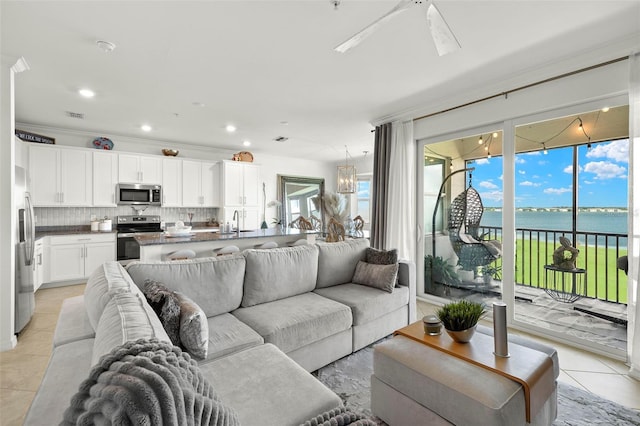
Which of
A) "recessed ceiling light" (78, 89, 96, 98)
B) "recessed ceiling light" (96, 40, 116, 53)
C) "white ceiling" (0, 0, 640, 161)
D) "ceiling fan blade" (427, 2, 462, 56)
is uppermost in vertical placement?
"white ceiling" (0, 0, 640, 161)

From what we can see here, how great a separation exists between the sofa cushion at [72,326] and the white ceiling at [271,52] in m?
2.05

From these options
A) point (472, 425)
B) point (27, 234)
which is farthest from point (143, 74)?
point (472, 425)

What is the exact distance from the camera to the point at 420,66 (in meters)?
2.82

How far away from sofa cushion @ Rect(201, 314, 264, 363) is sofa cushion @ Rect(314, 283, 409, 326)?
914mm

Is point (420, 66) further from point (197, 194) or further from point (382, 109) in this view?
point (197, 194)

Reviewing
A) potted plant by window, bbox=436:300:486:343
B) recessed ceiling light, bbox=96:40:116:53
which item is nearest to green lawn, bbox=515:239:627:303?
potted plant by window, bbox=436:300:486:343

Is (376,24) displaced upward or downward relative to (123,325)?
upward

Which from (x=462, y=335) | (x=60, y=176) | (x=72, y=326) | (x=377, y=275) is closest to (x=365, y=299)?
(x=377, y=275)

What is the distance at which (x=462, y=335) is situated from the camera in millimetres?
1816

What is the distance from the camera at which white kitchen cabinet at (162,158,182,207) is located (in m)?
5.77

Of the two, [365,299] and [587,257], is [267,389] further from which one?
[587,257]

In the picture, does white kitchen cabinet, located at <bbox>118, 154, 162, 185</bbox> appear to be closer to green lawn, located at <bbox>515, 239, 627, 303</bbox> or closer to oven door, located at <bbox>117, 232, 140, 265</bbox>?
oven door, located at <bbox>117, 232, 140, 265</bbox>

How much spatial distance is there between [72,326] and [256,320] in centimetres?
110

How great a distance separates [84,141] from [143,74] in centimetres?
329
